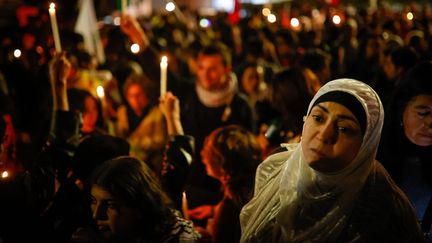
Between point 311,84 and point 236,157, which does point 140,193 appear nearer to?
point 236,157


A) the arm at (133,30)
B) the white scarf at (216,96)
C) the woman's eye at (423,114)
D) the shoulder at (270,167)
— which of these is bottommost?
the white scarf at (216,96)

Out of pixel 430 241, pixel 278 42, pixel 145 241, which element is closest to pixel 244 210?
pixel 145 241

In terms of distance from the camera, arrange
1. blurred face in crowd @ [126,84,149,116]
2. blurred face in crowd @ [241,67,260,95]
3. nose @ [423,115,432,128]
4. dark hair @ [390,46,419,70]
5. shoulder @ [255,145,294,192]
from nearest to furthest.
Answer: shoulder @ [255,145,294,192] < nose @ [423,115,432,128] < dark hair @ [390,46,419,70] < blurred face in crowd @ [126,84,149,116] < blurred face in crowd @ [241,67,260,95]

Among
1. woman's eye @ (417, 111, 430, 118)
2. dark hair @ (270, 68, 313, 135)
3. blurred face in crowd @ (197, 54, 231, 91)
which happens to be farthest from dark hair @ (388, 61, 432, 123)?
blurred face in crowd @ (197, 54, 231, 91)

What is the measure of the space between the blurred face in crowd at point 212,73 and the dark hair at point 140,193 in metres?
2.44

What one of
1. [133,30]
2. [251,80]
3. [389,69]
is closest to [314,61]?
[389,69]

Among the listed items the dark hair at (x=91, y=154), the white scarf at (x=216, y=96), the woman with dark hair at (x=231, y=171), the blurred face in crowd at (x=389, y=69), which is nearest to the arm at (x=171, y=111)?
the woman with dark hair at (x=231, y=171)

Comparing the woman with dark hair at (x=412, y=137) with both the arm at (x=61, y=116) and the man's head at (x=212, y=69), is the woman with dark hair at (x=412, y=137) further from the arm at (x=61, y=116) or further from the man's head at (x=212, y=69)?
the man's head at (x=212, y=69)

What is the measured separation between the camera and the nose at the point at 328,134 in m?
1.92

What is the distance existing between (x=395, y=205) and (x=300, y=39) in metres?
7.39

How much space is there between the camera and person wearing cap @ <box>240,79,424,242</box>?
6.35 ft

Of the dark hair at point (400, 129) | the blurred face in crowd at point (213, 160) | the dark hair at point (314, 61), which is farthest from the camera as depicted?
the dark hair at point (314, 61)

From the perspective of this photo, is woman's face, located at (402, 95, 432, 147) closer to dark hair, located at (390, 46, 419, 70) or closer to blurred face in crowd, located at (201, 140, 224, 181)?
blurred face in crowd, located at (201, 140, 224, 181)

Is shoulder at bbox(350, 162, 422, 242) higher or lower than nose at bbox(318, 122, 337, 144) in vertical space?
lower
